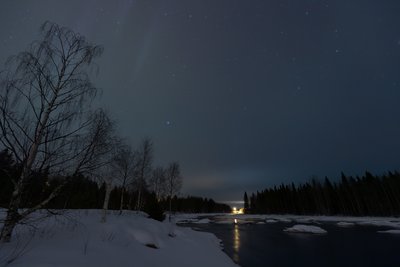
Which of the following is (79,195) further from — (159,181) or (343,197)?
(343,197)

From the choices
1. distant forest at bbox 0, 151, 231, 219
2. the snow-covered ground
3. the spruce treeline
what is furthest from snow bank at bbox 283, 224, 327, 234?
the spruce treeline

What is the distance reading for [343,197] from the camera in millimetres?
70000

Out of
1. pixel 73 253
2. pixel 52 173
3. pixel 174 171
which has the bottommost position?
pixel 73 253

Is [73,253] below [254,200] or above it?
below

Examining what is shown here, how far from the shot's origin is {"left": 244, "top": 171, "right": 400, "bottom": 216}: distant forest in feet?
196

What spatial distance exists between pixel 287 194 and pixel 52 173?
101 m

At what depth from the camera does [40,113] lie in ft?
21.7

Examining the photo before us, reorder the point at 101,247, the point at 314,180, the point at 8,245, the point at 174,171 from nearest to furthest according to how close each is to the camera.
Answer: the point at 8,245 → the point at 101,247 → the point at 174,171 → the point at 314,180

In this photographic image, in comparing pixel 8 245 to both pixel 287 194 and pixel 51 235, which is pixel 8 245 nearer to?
pixel 51 235

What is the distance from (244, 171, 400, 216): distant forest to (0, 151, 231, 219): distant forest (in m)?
42.3

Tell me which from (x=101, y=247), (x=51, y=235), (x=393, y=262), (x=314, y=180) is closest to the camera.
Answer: (x=101, y=247)

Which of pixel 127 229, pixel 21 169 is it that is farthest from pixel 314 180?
pixel 21 169

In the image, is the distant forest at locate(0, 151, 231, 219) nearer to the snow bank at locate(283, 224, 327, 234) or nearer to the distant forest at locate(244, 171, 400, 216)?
the snow bank at locate(283, 224, 327, 234)

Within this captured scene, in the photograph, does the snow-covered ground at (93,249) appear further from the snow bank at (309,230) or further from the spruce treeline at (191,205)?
the spruce treeline at (191,205)
